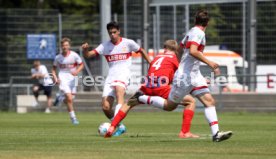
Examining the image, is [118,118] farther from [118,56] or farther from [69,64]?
[69,64]

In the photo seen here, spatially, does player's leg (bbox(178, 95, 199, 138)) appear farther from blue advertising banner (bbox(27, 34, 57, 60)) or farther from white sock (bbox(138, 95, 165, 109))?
blue advertising banner (bbox(27, 34, 57, 60))

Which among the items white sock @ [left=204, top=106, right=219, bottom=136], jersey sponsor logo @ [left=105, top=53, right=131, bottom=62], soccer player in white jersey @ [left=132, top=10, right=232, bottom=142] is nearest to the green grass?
white sock @ [left=204, top=106, right=219, bottom=136]

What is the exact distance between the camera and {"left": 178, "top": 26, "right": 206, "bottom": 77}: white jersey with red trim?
52.6ft

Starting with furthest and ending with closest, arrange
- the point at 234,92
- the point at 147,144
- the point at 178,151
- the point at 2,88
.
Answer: the point at 2,88, the point at 234,92, the point at 147,144, the point at 178,151

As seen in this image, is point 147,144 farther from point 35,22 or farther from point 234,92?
point 35,22

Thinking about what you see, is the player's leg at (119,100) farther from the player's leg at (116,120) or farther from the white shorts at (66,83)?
the white shorts at (66,83)

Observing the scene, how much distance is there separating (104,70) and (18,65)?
500 centimetres

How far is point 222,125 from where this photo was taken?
23.6 meters

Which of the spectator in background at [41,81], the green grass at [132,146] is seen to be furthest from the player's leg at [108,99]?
the spectator in background at [41,81]

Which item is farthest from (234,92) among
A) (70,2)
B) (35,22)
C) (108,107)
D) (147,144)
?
(70,2)

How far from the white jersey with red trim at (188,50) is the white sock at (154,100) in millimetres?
851

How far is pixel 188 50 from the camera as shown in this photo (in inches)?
637

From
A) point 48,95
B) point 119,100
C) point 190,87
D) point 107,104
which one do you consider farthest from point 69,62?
point 190,87

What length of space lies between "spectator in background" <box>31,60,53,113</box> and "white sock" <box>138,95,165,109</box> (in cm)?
1676
